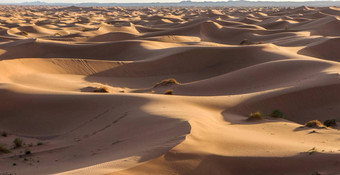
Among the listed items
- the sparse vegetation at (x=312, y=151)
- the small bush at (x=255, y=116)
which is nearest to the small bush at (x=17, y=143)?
the small bush at (x=255, y=116)

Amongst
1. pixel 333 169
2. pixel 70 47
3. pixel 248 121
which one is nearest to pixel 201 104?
pixel 248 121

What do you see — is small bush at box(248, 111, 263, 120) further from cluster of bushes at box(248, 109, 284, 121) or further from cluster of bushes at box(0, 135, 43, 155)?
cluster of bushes at box(0, 135, 43, 155)

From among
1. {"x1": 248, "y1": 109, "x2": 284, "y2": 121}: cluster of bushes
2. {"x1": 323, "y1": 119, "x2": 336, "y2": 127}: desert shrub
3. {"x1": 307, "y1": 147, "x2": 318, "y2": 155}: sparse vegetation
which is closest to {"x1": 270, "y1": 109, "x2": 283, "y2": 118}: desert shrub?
{"x1": 248, "y1": 109, "x2": 284, "y2": 121}: cluster of bushes

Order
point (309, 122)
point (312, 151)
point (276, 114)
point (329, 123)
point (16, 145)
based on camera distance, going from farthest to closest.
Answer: point (276, 114), point (329, 123), point (309, 122), point (16, 145), point (312, 151)

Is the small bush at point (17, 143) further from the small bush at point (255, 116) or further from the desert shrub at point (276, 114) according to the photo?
the desert shrub at point (276, 114)

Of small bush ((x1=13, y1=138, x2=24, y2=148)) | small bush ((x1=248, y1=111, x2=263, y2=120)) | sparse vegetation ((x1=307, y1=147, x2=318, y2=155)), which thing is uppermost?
sparse vegetation ((x1=307, y1=147, x2=318, y2=155))

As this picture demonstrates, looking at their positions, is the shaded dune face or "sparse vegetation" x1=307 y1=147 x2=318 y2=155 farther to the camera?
"sparse vegetation" x1=307 y1=147 x2=318 y2=155

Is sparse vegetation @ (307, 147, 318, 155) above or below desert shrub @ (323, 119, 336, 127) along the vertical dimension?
above

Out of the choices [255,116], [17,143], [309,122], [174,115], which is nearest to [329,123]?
[309,122]

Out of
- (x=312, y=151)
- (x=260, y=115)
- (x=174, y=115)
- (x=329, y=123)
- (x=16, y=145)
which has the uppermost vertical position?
(x=312, y=151)

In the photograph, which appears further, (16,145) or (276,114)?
(276,114)

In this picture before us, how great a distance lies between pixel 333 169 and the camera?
7461 millimetres

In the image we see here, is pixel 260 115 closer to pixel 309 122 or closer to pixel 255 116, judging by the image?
pixel 255 116

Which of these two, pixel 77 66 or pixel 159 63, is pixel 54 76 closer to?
pixel 77 66
